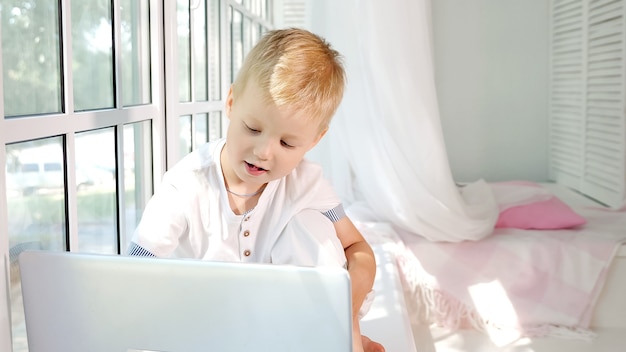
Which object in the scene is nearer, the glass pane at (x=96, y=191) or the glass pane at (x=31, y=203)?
the glass pane at (x=31, y=203)

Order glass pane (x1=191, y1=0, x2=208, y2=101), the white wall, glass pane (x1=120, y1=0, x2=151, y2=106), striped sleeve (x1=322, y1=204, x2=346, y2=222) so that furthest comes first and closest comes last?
1. the white wall
2. glass pane (x1=191, y1=0, x2=208, y2=101)
3. glass pane (x1=120, y1=0, x2=151, y2=106)
4. striped sleeve (x1=322, y1=204, x2=346, y2=222)

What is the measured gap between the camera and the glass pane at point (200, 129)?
2295 mm

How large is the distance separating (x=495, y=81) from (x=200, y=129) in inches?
88.7

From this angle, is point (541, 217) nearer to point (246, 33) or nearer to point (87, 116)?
point (246, 33)

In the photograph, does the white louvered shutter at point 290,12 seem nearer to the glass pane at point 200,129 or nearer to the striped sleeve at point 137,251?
the glass pane at point 200,129

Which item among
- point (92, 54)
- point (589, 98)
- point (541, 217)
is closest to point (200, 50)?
point (92, 54)

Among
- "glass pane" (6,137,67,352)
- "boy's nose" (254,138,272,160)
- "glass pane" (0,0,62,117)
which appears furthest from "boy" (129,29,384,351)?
"glass pane" (0,0,62,117)

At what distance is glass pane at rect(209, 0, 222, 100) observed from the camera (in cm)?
244

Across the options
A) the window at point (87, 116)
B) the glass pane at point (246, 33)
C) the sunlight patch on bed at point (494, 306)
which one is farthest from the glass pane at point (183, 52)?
the sunlight patch on bed at point (494, 306)

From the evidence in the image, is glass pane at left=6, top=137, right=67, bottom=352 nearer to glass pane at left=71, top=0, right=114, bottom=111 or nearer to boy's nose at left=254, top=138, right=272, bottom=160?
glass pane at left=71, top=0, right=114, bottom=111

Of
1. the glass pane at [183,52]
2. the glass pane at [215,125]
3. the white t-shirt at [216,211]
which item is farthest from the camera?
the glass pane at [215,125]

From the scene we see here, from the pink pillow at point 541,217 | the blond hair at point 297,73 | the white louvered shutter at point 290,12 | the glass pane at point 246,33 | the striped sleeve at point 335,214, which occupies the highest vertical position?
the white louvered shutter at point 290,12

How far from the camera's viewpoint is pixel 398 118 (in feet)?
8.55

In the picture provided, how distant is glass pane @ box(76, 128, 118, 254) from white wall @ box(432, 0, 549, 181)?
9.55ft
